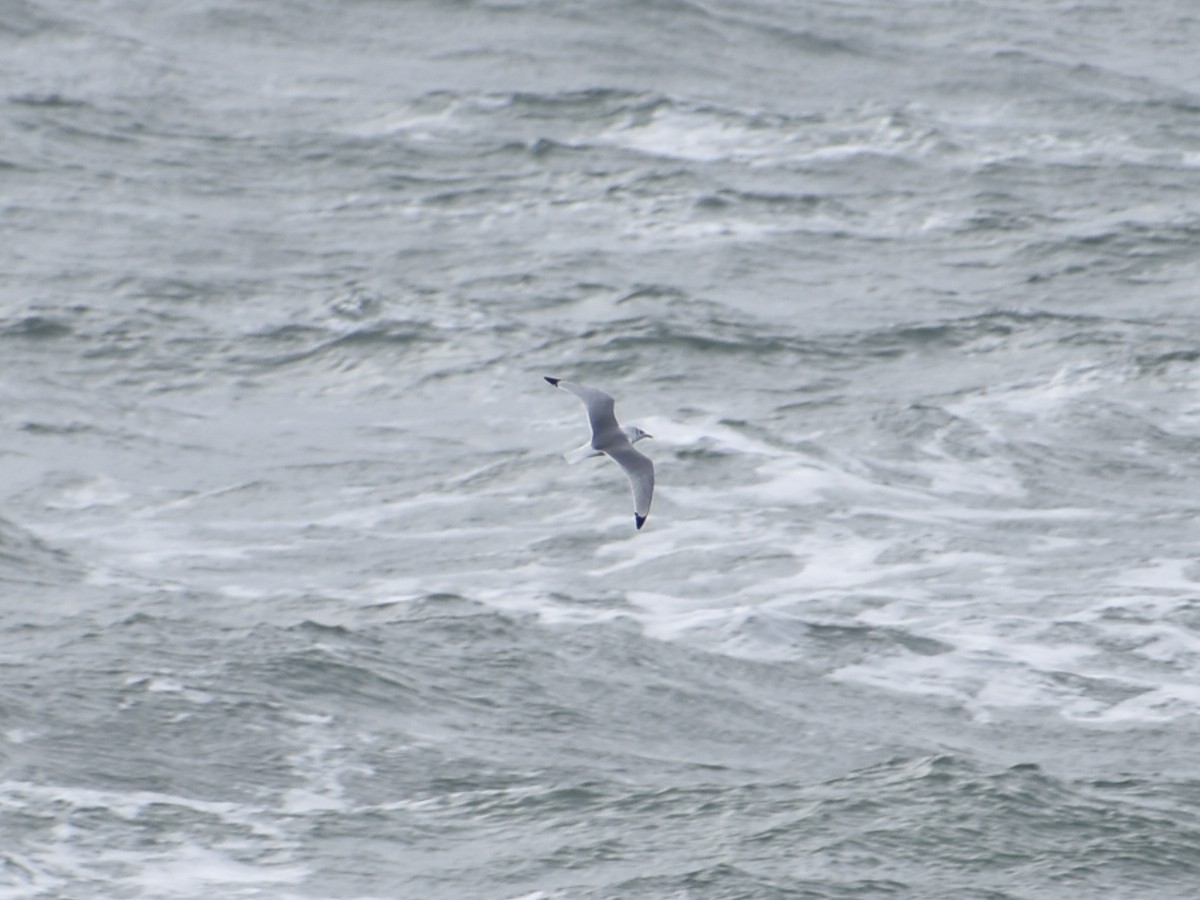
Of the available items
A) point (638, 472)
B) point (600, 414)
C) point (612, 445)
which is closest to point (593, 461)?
point (600, 414)

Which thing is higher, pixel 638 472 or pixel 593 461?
pixel 638 472

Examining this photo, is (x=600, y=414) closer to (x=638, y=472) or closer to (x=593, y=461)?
(x=638, y=472)

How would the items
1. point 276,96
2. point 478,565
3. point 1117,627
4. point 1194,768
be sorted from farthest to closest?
point 276,96 < point 478,565 < point 1117,627 < point 1194,768

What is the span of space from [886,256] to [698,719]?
38.5 ft

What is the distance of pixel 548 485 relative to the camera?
63.7ft

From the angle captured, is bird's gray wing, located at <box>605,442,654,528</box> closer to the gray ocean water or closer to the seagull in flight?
the seagull in flight

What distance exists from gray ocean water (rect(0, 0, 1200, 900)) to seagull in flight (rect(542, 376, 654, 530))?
1.98 m

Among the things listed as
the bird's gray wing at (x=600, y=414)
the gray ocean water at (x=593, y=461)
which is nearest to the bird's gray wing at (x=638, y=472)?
the bird's gray wing at (x=600, y=414)

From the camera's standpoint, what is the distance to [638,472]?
41.1 ft

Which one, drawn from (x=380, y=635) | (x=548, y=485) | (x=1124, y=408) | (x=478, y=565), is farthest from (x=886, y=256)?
(x=380, y=635)

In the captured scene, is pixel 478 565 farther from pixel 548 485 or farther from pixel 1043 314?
pixel 1043 314

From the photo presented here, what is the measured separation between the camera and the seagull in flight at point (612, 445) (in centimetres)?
1235

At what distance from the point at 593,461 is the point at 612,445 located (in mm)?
7518

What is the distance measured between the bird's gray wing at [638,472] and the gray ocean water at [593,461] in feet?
6.44
